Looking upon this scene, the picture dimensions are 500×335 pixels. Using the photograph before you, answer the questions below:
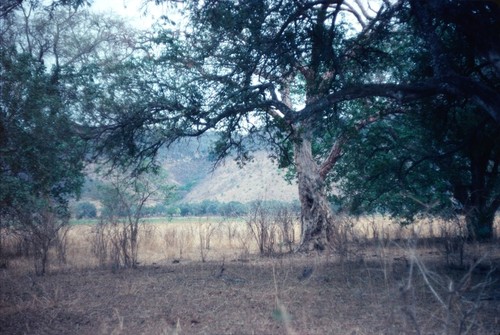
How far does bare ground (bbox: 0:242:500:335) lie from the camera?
4719mm

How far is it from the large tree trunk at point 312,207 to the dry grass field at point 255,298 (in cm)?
229

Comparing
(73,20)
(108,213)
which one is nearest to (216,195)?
(73,20)

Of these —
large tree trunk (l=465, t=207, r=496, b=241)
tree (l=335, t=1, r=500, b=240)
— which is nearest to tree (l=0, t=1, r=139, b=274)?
tree (l=335, t=1, r=500, b=240)

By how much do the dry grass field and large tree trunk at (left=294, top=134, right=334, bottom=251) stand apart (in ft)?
7.51

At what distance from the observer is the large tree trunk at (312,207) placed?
43.4 feet

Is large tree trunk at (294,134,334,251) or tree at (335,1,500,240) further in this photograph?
large tree trunk at (294,134,334,251)

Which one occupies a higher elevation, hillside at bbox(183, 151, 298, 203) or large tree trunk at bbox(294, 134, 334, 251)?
hillside at bbox(183, 151, 298, 203)

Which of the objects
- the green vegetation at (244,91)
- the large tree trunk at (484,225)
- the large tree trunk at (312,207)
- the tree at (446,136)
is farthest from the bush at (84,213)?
the large tree trunk at (484,225)

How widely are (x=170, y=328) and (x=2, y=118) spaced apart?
4345mm

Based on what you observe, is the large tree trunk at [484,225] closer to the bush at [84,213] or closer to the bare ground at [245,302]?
the bare ground at [245,302]

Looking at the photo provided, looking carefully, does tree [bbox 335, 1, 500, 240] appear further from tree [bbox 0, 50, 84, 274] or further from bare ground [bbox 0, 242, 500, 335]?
tree [bbox 0, 50, 84, 274]

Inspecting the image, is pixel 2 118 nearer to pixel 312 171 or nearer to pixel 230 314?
pixel 230 314

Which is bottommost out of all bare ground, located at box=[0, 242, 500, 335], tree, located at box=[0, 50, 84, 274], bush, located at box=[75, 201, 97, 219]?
bare ground, located at box=[0, 242, 500, 335]

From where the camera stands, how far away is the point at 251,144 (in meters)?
9.32
